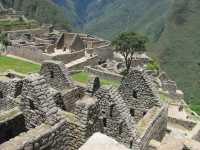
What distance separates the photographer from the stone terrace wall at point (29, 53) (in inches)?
1644

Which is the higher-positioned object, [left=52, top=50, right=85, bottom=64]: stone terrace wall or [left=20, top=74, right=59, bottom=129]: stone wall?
[left=20, top=74, right=59, bottom=129]: stone wall

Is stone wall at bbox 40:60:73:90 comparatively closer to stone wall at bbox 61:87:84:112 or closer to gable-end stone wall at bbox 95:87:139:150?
stone wall at bbox 61:87:84:112

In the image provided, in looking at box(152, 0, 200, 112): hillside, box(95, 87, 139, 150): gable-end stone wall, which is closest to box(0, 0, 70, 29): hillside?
box(152, 0, 200, 112): hillside

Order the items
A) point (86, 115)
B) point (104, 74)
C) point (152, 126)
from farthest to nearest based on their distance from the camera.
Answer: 1. point (104, 74)
2. point (152, 126)
3. point (86, 115)

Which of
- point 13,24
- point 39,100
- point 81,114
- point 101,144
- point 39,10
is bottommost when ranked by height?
point 39,10

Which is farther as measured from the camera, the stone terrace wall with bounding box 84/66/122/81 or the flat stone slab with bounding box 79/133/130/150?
the stone terrace wall with bounding box 84/66/122/81

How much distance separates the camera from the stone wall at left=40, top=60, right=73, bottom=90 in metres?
12.8

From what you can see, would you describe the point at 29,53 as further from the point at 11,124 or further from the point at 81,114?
the point at 81,114

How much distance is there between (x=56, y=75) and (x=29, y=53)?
30753mm

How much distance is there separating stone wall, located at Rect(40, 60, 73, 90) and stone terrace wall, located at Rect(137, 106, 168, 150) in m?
2.84

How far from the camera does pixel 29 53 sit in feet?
141

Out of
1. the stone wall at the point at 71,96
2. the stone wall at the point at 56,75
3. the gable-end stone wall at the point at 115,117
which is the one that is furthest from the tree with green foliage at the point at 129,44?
the gable-end stone wall at the point at 115,117

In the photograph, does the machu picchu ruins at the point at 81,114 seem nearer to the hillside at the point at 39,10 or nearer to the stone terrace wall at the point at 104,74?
the stone terrace wall at the point at 104,74

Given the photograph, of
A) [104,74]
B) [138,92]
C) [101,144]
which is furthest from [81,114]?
[104,74]
